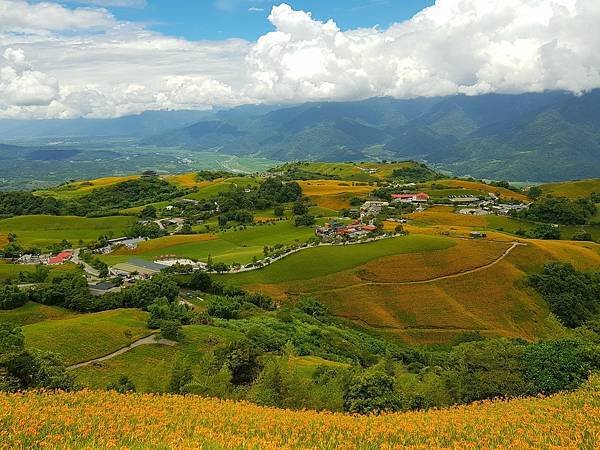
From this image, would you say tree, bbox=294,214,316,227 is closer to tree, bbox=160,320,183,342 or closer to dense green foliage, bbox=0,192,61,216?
tree, bbox=160,320,183,342

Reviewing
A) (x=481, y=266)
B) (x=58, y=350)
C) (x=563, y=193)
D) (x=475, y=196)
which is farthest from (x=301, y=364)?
(x=563, y=193)

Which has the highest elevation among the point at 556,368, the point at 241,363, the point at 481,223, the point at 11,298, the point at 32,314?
the point at 556,368

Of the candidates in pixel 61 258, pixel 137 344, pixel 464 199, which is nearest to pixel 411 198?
pixel 464 199

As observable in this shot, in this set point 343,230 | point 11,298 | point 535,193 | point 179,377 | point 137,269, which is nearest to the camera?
point 179,377

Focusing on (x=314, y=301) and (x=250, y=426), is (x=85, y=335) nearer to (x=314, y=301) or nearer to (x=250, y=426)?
(x=314, y=301)

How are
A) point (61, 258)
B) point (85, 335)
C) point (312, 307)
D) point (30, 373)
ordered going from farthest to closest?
point (61, 258) < point (312, 307) < point (85, 335) < point (30, 373)

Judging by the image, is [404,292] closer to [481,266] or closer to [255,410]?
[481,266]
